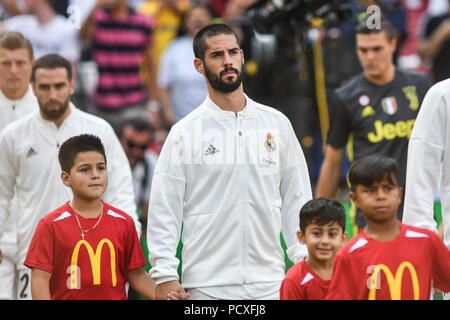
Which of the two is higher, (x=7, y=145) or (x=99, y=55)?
(x=99, y=55)

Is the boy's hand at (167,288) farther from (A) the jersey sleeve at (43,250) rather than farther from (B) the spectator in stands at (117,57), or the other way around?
(B) the spectator in stands at (117,57)

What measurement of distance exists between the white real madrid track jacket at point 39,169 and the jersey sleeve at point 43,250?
1.20m

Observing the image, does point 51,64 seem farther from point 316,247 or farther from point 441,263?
point 441,263

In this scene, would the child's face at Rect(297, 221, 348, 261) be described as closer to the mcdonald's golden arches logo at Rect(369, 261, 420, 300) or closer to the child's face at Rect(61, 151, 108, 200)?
the mcdonald's golden arches logo at Rect(369, 261, 420, 300)

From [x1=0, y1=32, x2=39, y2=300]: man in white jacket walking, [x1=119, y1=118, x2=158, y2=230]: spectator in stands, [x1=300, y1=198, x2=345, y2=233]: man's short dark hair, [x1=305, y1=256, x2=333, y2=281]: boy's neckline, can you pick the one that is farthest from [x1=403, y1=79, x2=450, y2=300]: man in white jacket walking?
[x1=119, y1=118, x2=158, y2=230]: spectator in stands

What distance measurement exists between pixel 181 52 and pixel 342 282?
6.93m

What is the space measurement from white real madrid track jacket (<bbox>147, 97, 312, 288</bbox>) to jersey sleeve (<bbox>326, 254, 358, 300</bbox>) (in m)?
0.88

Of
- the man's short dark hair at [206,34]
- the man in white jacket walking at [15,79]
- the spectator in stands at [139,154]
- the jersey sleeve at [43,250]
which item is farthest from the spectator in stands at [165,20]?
the jersey sleeve at [43,250]

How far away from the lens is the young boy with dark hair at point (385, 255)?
5.30 meters

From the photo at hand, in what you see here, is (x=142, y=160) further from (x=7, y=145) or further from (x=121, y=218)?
(x=121, y=218)

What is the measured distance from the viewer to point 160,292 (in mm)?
6035
